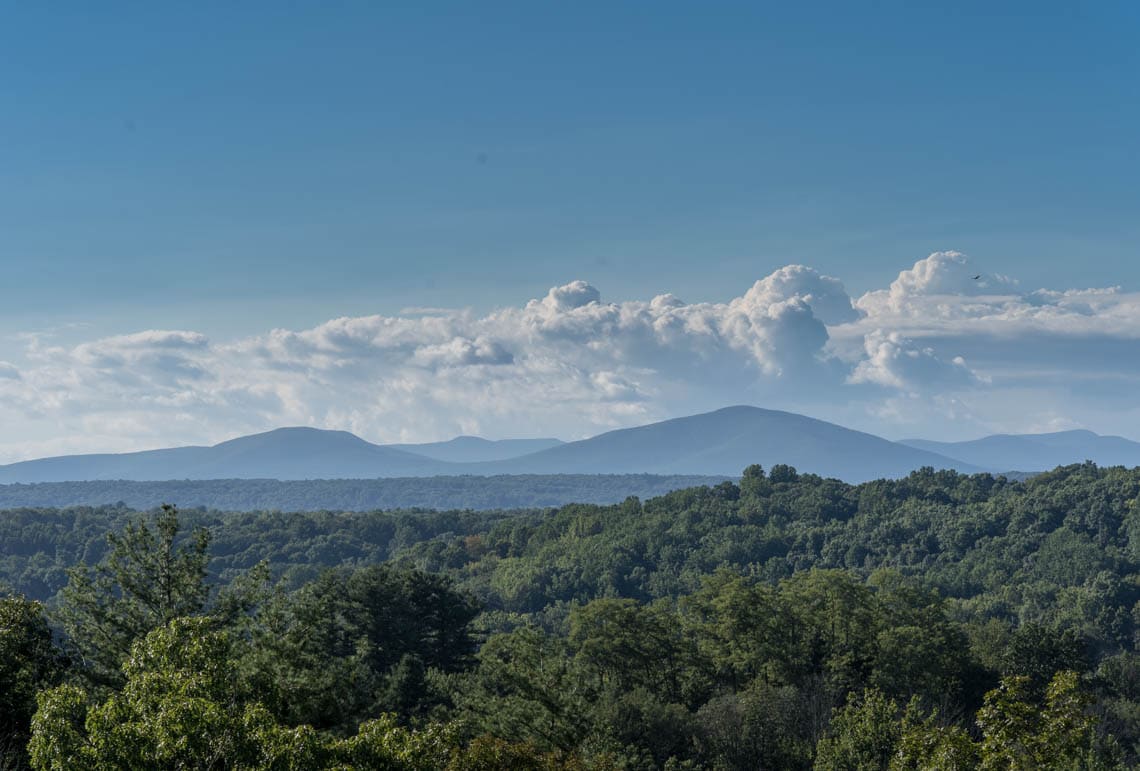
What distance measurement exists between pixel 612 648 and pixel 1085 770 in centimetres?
3005

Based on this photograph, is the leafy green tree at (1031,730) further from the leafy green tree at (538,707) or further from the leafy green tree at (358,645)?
the leafy green tree at (358,645)

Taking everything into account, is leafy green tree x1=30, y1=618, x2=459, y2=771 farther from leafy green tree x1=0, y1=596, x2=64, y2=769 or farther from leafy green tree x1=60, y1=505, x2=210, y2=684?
leafy green tree x1=60, y1=505, x2=210, y2=684

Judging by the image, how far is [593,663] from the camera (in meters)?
66.6

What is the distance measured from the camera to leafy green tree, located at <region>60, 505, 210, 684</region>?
106 feet

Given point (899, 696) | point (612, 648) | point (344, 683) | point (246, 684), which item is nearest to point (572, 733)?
point (344, 683)

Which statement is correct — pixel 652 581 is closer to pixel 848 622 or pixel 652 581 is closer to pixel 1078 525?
pixel 1078 525

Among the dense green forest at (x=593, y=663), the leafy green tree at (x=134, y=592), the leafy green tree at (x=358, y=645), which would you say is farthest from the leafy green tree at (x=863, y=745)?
the leafy green tree at (x=134, y=592)

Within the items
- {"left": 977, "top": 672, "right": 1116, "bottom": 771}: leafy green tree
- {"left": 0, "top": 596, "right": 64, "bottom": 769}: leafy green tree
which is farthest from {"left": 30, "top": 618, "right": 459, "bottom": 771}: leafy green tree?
{"left": 977, "top": 672, "right": 1116, "bottom": 771}: leafy green tree

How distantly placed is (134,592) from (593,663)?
3850 cm

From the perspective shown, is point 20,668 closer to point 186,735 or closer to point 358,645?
point 186,735

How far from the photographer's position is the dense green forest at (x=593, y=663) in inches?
742

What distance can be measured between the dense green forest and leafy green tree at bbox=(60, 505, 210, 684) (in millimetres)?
76

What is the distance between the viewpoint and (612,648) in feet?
219

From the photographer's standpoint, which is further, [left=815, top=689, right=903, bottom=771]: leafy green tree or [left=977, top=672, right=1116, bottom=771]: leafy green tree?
[left=815, top=689, right=903, bottom=771]: leafy green tree
